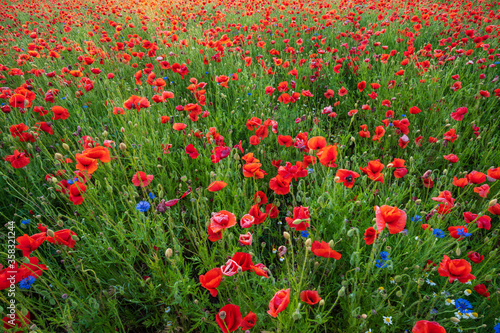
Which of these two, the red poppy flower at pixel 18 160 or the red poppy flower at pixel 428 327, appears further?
the red poppy flower at pixel 18 160

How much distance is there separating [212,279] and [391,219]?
77 centimetres

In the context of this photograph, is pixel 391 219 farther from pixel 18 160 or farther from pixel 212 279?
pixel 18 160

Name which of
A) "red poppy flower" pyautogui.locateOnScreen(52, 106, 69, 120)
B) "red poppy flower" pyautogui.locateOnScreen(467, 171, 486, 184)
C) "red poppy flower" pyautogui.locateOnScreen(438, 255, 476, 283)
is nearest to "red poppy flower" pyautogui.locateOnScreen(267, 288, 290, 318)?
"red poppy flower" pyautogui.locateOnScreen(438, 255, 476, 283)

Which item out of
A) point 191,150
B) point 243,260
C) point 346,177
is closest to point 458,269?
point 346,177

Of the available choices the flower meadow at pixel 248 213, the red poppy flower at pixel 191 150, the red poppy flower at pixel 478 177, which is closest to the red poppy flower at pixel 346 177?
the flower meadow at pixel 248 213

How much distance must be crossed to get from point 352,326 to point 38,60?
6030 mm

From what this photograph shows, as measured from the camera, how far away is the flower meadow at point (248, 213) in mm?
1237

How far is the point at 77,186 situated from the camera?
4.71 feet

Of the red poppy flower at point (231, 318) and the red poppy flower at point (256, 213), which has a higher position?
the red poppy flower at point (256, 213)

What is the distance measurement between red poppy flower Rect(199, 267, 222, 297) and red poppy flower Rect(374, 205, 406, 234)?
67 cm

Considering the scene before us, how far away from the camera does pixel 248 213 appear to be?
1.65 meters

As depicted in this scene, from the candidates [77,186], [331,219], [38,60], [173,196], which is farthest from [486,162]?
[38,60]

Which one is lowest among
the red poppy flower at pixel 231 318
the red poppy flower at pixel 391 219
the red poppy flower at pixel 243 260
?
the red poppy flower at pixel 231 318

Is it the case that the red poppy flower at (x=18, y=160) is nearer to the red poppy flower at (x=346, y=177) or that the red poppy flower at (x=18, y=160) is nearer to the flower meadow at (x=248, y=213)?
the flower meadow at (x=248, y=213)
